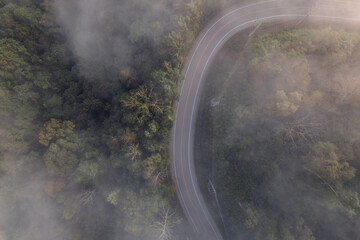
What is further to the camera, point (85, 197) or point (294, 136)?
point (85, 197)

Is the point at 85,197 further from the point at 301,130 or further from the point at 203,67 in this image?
the point at 301,130

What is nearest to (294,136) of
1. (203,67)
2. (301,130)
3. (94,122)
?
(301,130)

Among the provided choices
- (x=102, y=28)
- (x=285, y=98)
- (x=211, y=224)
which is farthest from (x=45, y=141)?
(x=285, y=98)

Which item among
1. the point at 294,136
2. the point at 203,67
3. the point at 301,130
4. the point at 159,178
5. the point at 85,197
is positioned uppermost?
the point at 203,67

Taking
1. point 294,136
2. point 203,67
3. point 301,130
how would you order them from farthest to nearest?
point 203,67 < point 294,136 < point 301,130

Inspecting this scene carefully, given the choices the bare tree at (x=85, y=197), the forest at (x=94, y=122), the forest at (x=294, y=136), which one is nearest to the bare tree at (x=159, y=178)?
the forest at (x=94, y=122)

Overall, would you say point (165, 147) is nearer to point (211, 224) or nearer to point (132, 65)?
point (132, 65)

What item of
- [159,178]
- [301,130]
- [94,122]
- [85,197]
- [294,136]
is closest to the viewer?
[301,130]

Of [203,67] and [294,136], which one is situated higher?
[203,67]
